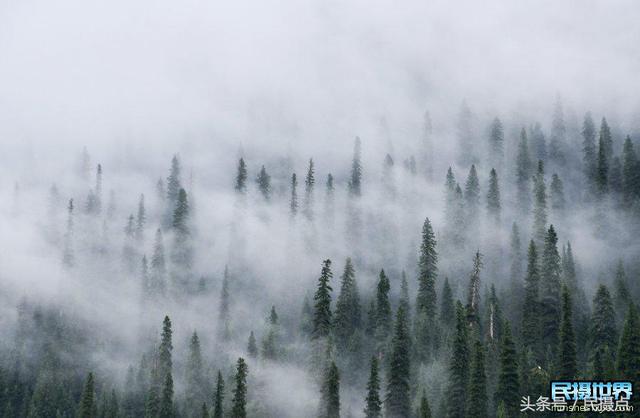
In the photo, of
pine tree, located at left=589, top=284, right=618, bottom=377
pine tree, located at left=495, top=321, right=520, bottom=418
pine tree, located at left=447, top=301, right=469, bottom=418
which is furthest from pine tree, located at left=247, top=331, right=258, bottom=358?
pine tree, located at left=589, top=284, right=618, bottom=377

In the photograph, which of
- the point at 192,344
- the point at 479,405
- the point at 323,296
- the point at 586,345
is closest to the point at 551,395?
the point at 479,405

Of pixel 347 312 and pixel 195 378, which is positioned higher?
pixel 347 312

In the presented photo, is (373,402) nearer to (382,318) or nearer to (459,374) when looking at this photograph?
(459,374)

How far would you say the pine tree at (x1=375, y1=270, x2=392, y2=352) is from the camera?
584 feet

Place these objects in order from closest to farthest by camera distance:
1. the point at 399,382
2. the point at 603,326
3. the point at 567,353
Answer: the point at 567,353
the point at 399,382
the point at 603,326

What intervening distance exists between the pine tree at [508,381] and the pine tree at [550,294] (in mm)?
17797

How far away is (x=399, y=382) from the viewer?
503 ft

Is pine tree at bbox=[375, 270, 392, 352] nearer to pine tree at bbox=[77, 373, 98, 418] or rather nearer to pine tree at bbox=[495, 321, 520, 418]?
pine tree at bbox=[495, 321, 520, 418]


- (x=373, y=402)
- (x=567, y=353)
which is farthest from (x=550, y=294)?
(x=373, y=402)

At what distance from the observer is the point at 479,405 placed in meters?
146

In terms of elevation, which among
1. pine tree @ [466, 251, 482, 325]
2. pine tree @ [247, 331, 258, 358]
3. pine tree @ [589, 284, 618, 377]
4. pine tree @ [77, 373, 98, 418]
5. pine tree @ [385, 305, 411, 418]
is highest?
pine tree @ [466, 251, 482, 325]

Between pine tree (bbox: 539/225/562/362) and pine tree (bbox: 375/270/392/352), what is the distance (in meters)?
26.5

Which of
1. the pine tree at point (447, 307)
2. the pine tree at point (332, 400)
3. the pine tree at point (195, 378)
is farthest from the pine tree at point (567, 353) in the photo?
the pine tree at point (195, 378)

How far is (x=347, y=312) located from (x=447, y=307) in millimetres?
18619
